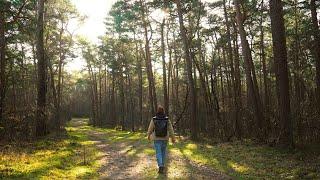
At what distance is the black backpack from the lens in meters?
11.8

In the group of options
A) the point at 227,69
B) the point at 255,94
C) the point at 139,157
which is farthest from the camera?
the point at 227,69

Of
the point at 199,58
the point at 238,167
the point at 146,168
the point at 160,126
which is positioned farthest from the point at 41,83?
the point at 199,58

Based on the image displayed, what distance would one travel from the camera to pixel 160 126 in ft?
39.0

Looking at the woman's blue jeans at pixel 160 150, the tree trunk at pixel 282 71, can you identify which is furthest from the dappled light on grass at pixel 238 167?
the tree trunk at pixel 282 71

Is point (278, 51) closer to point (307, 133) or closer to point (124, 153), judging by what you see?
point (307, 133)

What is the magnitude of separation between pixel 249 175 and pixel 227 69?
3459cm

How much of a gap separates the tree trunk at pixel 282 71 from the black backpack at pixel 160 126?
5255 millimetres

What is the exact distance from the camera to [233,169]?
12383 mm

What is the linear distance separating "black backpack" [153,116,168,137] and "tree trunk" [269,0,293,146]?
5255 mm

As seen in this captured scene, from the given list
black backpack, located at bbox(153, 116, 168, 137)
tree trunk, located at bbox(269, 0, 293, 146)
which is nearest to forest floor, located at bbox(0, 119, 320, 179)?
tree trunk, located at bbox(269, 0, 293, 146)

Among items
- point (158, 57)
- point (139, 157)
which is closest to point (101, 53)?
point (158, 57)

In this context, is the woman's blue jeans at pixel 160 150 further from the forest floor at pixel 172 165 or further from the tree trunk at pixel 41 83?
the tree trunk at pixel 41 83

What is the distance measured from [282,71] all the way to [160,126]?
5.69 meters

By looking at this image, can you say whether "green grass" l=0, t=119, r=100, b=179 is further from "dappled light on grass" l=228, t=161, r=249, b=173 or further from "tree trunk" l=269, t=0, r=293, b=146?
"tree trunk" l=269, t=0, r=293, b=146
